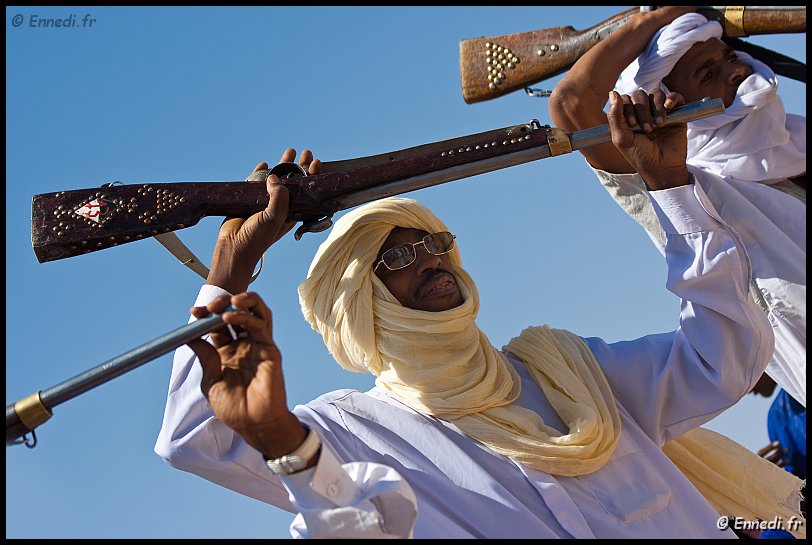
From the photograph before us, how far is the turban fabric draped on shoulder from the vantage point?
553cm

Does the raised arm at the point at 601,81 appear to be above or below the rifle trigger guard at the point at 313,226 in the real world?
above

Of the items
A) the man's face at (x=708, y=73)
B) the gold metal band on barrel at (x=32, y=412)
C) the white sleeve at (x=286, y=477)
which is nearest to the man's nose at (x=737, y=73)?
the man's face at (x=708, y=73)

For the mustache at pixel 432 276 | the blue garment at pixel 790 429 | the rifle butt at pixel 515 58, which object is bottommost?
the blue garment at pixel 790 429

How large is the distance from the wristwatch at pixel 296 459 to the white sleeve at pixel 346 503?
0.07 feet

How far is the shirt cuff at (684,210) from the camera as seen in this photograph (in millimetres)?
4488

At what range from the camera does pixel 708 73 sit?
18.7 ft

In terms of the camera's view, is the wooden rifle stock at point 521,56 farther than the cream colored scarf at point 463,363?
Yes

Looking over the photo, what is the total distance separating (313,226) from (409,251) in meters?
0.51

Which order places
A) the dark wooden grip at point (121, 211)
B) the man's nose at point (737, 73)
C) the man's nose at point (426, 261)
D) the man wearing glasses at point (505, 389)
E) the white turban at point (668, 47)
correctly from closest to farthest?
the man wearing glasses at point (505, 389) < the dark wooden grip at point (121, 211) < the man's nose at point (426, 261) < the white turban at point (668, 47) < the man's nose at point (737, 73)

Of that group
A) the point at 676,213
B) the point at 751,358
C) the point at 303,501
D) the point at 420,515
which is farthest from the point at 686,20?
the point at 303,501

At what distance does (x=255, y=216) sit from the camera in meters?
4.41

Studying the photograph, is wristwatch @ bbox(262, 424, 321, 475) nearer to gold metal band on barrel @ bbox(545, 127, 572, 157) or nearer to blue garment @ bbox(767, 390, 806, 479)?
gold metal band on barrel @ bbox(545, 127, 572, 157)

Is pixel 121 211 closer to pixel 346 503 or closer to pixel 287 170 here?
pixel 287 170

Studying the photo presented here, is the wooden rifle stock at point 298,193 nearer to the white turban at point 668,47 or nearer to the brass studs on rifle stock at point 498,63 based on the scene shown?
the white turban at point 668,47
